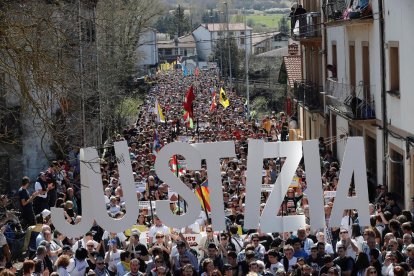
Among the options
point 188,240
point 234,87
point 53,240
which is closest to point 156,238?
point 188,240

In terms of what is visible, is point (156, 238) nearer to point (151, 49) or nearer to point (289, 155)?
point (289, 155)

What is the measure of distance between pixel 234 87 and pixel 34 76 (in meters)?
74.2

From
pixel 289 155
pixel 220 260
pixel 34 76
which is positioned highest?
pixel 34 76

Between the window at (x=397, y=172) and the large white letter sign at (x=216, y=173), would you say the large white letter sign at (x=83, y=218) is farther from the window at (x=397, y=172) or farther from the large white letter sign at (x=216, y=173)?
the window at (x=397, y=172)

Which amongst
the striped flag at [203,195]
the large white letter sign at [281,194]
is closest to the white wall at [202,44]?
the striped flag at [203,195]

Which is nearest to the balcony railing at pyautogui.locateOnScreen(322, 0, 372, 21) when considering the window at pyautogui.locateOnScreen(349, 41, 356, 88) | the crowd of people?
the window at pyautogui.locateOnScreen(349, 41, 356, 88)

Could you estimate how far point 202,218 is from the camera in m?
17.5

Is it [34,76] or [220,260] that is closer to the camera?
[34,76]

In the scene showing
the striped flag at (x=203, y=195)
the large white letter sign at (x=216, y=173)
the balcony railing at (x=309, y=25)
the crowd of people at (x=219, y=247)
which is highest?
the balcony railing at (x=309, y=25)

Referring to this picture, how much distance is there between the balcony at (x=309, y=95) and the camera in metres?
35.4

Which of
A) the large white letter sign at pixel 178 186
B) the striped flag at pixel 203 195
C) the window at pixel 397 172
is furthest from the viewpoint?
the window at pixel 397 172

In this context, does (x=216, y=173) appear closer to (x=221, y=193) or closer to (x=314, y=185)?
(x=221, y=193)

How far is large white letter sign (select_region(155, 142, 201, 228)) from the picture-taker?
1540 centimetres

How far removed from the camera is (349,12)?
2578 cm
